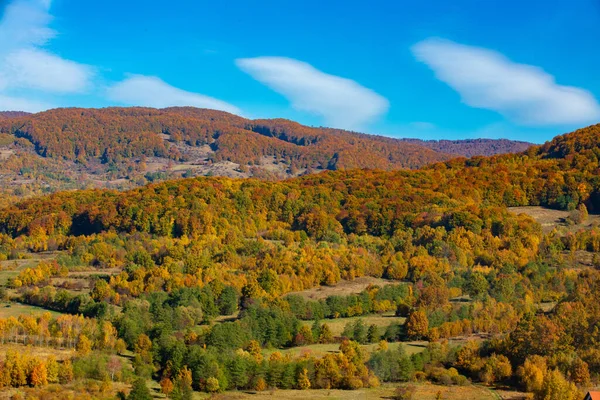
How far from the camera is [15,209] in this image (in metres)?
115

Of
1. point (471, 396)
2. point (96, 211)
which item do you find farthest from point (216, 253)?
point (471, 396)

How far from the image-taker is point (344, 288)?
76.6m

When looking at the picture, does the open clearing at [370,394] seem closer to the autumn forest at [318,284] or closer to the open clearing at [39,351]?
the autumn forest at [318,284]

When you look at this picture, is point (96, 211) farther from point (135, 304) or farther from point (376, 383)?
point (376, 383)

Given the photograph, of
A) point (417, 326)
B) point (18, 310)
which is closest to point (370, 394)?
point (417, 326)

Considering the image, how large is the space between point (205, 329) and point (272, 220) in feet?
166

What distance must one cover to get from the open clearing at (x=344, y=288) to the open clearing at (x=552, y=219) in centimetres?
2854

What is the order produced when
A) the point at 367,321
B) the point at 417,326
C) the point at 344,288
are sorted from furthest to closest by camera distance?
1. the point at 344,288
2. the point at 367,321
3. the point at 417,326

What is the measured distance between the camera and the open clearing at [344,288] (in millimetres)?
74062

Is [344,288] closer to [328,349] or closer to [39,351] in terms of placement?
[328,349]

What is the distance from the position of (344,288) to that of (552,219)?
39.4 m

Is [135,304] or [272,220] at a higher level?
[272,220]

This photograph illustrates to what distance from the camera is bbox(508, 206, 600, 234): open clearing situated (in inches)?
3723

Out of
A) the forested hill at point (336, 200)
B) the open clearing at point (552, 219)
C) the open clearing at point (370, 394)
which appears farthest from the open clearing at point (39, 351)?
the open clearing at point (552, 219)
